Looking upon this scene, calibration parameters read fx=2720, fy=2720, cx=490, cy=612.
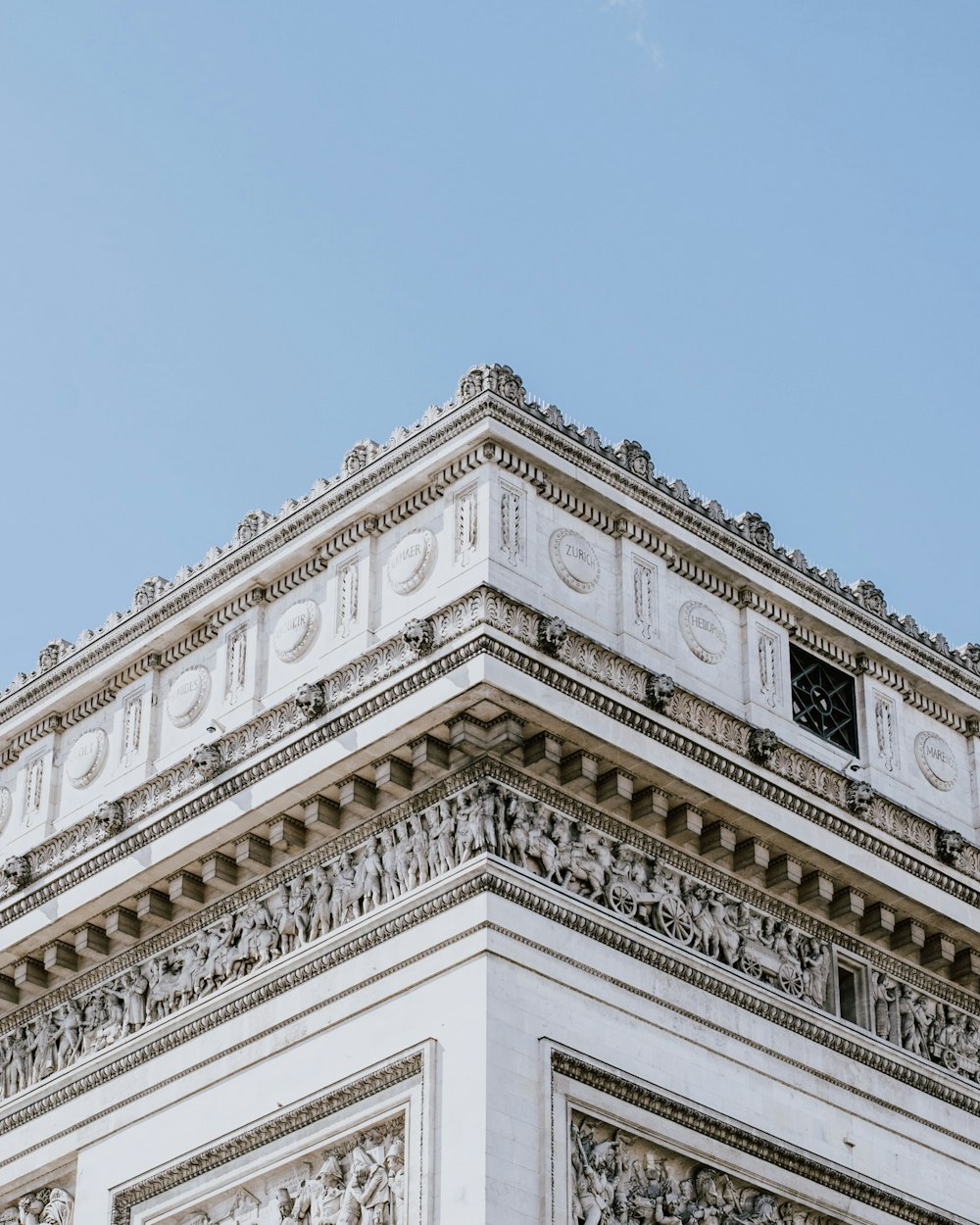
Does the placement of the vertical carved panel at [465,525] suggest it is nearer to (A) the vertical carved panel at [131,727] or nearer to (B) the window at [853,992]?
(A) the vertical carved panel at [131,727]

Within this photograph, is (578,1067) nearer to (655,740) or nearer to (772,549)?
(655,740)

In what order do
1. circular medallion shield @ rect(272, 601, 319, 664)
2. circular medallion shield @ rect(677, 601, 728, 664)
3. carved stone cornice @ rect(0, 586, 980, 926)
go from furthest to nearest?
circular medallion shield @ rect(677, 601, 728, 664), circular medallion shield @ rect(272, 601, 319, 664), carved stone cornice @ rect(0, 586, 980, 926)

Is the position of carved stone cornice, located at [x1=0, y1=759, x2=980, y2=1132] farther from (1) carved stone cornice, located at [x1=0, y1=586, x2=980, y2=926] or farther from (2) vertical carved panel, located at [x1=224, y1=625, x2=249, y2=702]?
(2) vertical carved panel, located at [x1=224, y1=625, x2=249, y2=702]

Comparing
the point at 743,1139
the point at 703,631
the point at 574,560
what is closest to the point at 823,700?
the point at 703,631

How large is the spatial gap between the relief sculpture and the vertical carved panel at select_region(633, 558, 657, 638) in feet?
7.88

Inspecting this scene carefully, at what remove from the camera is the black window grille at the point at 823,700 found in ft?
93.0

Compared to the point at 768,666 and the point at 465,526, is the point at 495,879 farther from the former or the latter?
the point at 768,666

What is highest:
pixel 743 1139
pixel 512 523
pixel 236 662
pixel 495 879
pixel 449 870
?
pixel 512 523

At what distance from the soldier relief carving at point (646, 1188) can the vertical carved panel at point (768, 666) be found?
5.29 metres

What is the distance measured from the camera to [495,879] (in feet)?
78.8

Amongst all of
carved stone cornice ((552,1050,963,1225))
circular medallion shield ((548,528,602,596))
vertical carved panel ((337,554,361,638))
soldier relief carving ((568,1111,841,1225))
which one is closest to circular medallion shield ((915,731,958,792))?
circular medallion shield ((548,528,602,596))

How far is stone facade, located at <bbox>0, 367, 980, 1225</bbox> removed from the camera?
24.0 meters

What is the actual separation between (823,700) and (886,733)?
93 centimetres

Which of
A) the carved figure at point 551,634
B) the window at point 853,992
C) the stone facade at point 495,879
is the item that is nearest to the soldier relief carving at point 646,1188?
the stone facade at point 495,879
